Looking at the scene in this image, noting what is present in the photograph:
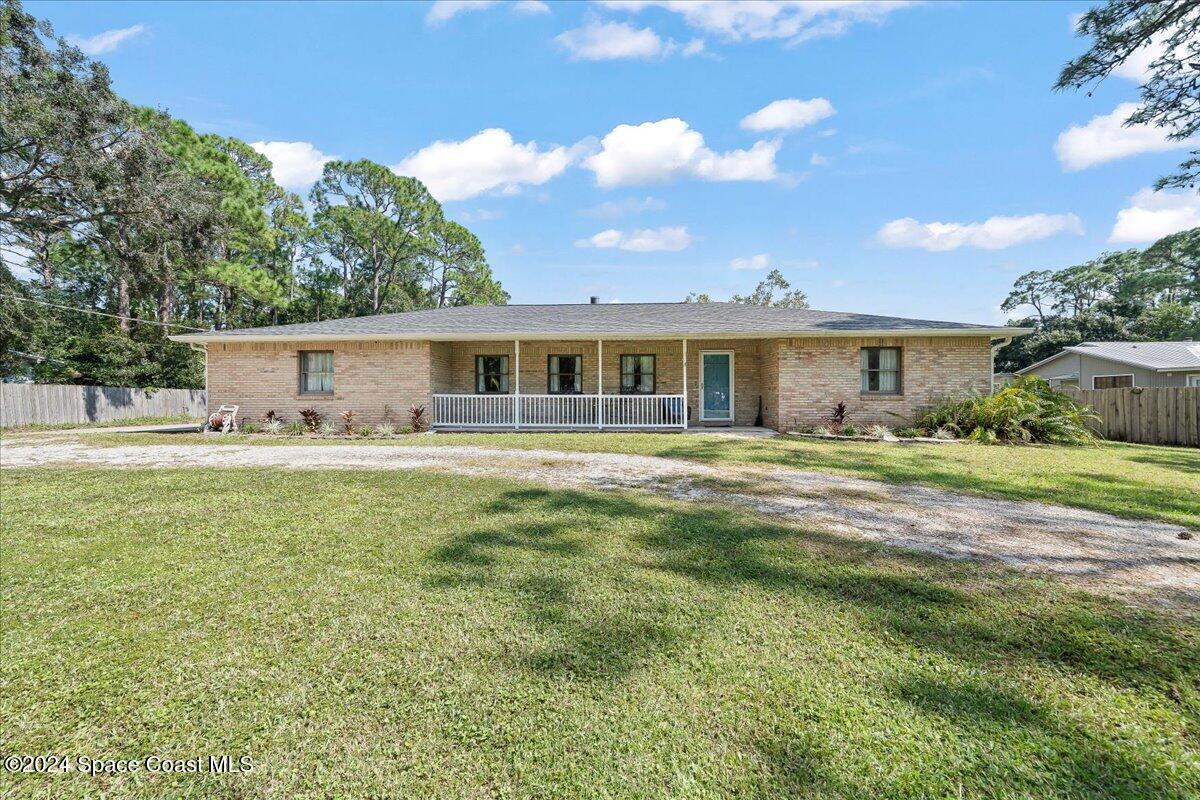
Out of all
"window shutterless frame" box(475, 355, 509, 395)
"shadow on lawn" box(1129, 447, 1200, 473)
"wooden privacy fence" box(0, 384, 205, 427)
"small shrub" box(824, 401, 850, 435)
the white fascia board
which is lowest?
"shadow on lawn" box(1129, 447, 1200, 473)

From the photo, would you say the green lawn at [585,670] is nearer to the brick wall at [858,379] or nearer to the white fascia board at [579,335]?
the white fascia board at [579,335]

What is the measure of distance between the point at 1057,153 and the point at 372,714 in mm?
20274

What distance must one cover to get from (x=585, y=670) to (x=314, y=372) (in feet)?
47.9

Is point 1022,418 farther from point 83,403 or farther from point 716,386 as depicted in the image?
point 83,403

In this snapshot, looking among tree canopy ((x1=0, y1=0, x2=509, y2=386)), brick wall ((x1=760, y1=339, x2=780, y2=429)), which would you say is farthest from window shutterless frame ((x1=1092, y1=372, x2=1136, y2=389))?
tree canopy ((x1=0, y1=0, x2=509, y2=386))

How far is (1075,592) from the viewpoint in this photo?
3.13m

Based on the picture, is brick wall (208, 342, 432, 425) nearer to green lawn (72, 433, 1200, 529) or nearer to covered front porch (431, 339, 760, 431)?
covered front porch (431, 339, 760, 431)

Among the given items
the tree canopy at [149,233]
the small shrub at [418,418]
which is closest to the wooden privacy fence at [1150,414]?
the small shrub at [418,418]

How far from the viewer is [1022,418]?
10.9 m

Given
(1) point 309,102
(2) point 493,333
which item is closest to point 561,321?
(2) point 493,333

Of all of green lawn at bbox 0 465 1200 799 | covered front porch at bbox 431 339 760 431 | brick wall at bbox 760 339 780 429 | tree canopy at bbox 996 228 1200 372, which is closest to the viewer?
green lawn at bbox 0 465 1200 799

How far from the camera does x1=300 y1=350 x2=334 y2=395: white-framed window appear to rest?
14203mm

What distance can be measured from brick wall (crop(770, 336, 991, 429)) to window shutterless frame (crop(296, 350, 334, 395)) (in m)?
12.5

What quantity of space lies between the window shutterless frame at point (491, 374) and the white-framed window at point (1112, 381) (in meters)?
23.0
